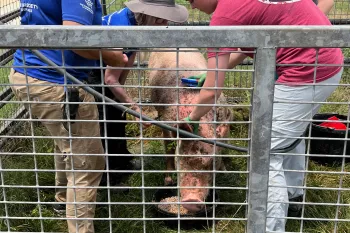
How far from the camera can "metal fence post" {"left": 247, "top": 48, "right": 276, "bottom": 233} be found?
2336mm

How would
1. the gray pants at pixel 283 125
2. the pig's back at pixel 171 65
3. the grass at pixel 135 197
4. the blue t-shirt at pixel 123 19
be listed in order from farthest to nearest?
the pig's back at pixel 171 65 < the blue t-shirt at pixel 123 19 < the grass at pixel 135 197 < the gray pants at pixel 283 125

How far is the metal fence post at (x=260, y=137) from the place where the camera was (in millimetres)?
2336

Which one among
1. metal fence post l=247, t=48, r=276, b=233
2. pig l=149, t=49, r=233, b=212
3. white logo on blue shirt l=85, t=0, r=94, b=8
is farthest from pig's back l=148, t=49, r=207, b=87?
metal fence post l=247, t=48, r=276, b=233

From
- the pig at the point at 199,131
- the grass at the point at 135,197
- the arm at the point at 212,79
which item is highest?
the arm at the point at 212,79

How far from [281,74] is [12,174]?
8.40ft

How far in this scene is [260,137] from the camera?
8.02ft

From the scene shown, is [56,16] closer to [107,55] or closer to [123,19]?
[107,55]

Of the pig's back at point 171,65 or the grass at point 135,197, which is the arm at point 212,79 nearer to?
the grass at point 135,197

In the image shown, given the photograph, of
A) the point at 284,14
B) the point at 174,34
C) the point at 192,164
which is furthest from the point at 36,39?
the point at 192,164

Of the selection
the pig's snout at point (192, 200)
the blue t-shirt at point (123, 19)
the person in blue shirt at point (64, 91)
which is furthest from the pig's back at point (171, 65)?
the person in blue shirt at point (64, 91)

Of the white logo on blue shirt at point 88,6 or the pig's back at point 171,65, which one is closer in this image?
the white logo on blue shirt at point 88,6

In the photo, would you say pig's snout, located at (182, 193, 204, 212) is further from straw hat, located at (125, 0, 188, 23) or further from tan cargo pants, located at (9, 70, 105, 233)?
straw hat, located at (125, 0, 188, 23)

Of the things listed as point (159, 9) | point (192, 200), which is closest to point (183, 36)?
point (159, 9)

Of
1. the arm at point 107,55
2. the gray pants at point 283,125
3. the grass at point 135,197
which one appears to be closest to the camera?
the arm at point 107,55
